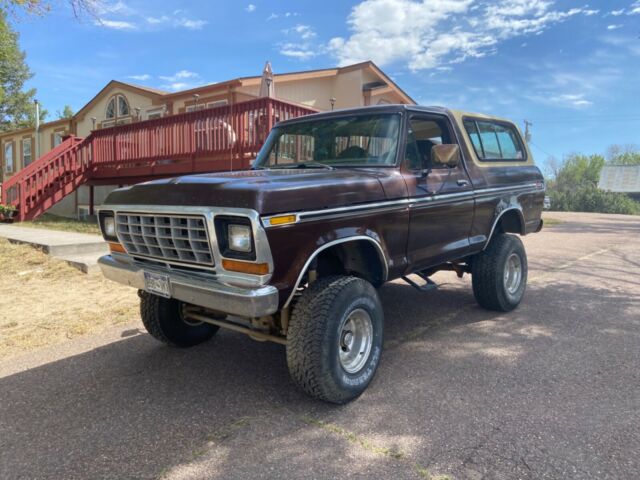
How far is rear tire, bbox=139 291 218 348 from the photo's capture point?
3875 millimetres

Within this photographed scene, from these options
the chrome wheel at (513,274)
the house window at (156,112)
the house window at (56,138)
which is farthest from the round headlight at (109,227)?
the house window at (56,138)

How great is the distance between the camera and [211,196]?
2.73 meters

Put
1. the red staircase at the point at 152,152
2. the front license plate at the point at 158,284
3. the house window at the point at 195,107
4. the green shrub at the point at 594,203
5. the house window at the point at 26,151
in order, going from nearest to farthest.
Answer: the front license plate at the point at 158,284, the red staircase at the point at 152,152, the house window at the point at 195,107, the house window at the point at 26,151, the green shrub at the point at 594,203

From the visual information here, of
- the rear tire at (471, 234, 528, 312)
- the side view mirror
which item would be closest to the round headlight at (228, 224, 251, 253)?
the side view mirror

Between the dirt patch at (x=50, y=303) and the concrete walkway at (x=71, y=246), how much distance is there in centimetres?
14

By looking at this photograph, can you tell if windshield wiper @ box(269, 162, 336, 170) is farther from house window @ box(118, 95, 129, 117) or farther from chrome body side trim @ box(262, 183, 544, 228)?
house window @ box(118, 95, 129, 117)

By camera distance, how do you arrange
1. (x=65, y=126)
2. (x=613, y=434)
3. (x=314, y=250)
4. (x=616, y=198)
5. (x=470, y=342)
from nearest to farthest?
(x=613, y=434) < (x=314, y=250) < (x=470, y=342) < (x=65, y=126) < (x=616, y=198)

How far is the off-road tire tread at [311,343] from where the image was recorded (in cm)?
283

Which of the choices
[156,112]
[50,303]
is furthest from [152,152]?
[50,303]

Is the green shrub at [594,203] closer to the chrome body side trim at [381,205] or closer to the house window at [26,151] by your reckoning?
the house window at [26,151]

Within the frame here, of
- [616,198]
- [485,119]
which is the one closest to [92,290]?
[485,119]

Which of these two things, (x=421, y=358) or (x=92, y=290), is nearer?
(x=421, y=358)

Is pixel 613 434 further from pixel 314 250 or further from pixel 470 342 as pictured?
pixel 314 250

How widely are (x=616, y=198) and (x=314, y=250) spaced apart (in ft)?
141
